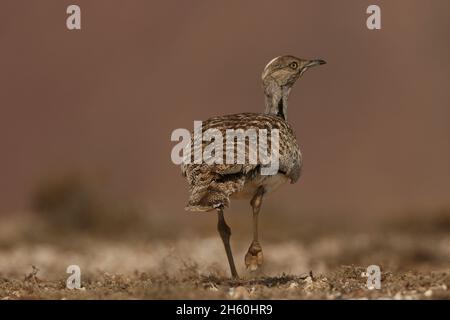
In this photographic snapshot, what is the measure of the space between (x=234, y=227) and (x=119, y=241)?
2404 mm

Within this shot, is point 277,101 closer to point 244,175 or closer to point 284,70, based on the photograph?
point 284,70

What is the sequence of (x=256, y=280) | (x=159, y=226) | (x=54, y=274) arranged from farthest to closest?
(x=159, y=226), (x=54, y=274), (x=256, y=280)

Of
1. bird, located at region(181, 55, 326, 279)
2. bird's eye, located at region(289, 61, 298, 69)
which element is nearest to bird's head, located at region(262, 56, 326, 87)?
bird's eye, located at region(289, 61, 298, 69)

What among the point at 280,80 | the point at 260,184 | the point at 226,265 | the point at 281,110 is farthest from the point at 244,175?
the point at 226,265

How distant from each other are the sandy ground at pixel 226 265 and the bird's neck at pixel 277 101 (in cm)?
194

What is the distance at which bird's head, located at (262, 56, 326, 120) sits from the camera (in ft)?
40.6

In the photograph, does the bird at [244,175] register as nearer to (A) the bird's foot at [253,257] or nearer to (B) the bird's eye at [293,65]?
(A) the bird's foot at [253,257]

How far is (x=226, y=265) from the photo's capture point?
52.3 feet

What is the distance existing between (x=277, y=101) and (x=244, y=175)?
2642mm

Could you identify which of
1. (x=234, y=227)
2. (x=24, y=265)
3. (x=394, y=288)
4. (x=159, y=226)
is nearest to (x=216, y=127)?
(x=394, y=288)

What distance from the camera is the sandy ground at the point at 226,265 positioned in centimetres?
897

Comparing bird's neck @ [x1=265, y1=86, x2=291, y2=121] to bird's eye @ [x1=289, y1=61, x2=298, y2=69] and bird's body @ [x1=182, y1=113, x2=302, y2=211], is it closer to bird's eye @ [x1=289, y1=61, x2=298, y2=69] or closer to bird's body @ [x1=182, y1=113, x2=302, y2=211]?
bird's eye @ [x1=289, y1=61, x2=298, y2=69]
